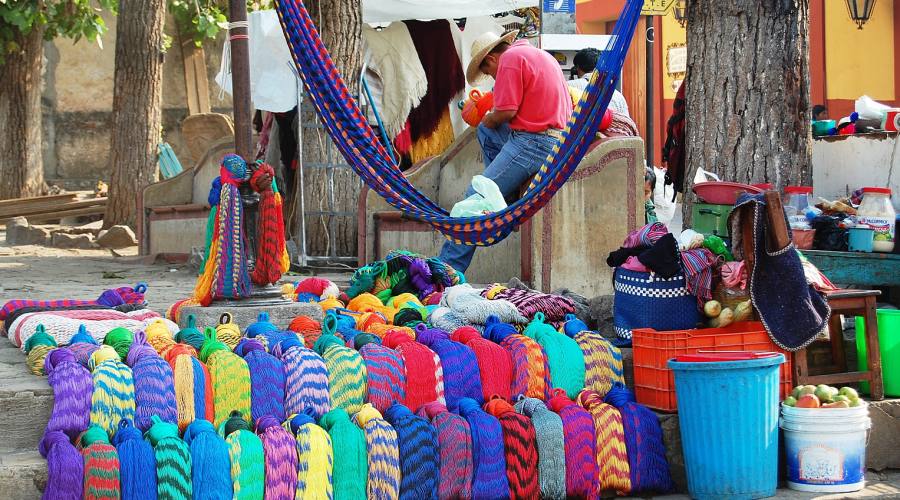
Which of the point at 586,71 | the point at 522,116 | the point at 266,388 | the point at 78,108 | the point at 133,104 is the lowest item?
the point at 266,388

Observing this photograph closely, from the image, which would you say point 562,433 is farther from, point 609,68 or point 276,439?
point 609,68

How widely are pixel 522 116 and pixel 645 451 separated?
2.83 m

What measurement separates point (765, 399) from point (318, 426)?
1654 mm

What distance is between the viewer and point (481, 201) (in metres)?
6.30

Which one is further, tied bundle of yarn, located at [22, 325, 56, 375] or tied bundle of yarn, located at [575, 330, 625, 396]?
tied bundle of yarn, located at [575, 330, 625, 396]

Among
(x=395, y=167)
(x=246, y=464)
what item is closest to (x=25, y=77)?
(x=395, y=167)

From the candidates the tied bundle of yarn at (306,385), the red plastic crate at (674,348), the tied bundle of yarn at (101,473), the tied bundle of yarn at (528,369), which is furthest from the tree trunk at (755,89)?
the tied bundle of yarn at (101,473)

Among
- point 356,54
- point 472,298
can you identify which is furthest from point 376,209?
point 472,298

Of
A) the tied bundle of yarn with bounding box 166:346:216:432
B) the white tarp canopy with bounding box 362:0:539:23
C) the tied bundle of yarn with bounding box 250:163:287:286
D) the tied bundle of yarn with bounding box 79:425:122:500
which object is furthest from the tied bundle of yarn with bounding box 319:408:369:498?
the white tarp canopy with bounding box 362:0:539:23

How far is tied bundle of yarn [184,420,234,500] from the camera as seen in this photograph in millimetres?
3885

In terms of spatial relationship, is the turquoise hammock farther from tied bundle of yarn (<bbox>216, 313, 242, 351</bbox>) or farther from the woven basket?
tied bundle of yarn (<bbox>216, 313, 242, 351</bbox>)

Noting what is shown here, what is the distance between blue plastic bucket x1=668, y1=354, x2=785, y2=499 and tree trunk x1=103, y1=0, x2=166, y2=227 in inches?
370

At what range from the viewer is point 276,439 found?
405 cm

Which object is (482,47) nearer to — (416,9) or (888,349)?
(416,9)
